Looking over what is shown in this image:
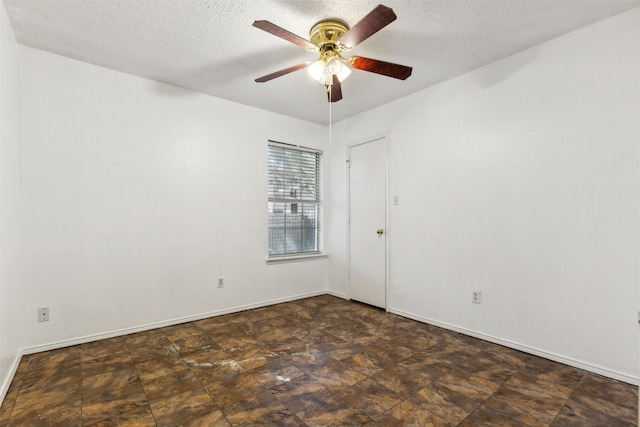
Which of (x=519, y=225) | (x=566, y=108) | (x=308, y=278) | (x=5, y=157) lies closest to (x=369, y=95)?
(x=566, y=108)

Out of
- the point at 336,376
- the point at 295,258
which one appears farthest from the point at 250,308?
the point at 336,376

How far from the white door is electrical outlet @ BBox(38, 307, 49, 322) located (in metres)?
3.21

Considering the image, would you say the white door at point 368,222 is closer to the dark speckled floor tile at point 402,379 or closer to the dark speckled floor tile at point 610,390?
the dark speckled floor tile at point 402,379

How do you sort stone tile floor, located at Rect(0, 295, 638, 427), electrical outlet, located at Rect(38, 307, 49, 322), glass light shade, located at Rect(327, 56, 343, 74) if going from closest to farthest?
stone tile floor, located at Rect(0, 295, 638, 427)
glass light shade, located at Rect(327, 56, 343, 74)
electrical outlet, located at Rect(38, 307, 49, 322)

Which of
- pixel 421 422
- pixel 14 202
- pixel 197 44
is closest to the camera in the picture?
pixel 421 422

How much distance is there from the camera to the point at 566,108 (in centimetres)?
234

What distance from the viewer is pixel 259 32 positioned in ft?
7.55

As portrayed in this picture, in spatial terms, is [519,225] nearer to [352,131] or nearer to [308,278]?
[352,131]

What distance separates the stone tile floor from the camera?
1.70 meters

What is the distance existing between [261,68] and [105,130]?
159 centimetres

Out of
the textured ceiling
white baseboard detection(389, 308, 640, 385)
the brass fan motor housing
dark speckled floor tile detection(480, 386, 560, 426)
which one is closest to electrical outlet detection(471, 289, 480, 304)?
white baseboard detection(389, 308, 640, 385)

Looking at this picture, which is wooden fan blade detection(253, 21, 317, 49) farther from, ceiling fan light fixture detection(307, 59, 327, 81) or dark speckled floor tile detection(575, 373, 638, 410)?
dark speckled floor tile detection(575, 373, 638, 410)

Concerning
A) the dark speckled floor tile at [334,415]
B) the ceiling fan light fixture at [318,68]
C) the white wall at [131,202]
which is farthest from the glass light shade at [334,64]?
the dark speckled floor tile at [334,415]

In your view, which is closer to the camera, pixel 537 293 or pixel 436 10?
pixel 436 10
